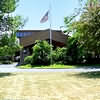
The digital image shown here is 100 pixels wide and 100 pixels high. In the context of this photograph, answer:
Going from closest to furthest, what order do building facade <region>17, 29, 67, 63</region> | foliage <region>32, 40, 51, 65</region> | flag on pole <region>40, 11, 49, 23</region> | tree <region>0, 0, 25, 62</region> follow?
tree <region>0, 0, 25, 62</region> < flag on pole <region>40, 11, 49, 23</region> < foliage <region>32, 40, 51, 65</region> < building facade <region>17, 29, 67, 63</region>

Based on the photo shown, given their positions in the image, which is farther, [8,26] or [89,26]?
[8,26]

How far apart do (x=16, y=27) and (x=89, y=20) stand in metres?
7.12

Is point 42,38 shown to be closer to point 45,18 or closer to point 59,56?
point 59,56

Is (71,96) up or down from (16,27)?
down

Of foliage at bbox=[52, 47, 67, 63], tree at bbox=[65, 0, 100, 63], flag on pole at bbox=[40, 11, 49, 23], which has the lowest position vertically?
foliage at bbox=[52, 47, 67, 63]

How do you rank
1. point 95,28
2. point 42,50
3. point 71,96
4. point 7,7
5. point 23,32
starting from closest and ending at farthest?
point 71,96, point 95,28, point 7,7, point 42,50, point 23,32

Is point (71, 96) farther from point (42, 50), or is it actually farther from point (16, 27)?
point (42, 50)

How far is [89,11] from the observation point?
55.2 ft

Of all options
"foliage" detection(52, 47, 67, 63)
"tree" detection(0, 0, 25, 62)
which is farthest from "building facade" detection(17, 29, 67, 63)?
"tree" detection(0, 0, 25, 62)

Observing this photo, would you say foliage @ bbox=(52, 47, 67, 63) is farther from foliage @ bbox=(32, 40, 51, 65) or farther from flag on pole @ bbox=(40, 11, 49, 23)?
flag on pole @ bbox=(40, 11, 49, 23)

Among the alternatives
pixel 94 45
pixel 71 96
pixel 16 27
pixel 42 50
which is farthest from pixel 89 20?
pixel 42 50

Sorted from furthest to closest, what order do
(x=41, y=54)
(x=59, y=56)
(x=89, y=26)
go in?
(x=59, y=56)
(x=41, y=54)
(x=89, y=26)

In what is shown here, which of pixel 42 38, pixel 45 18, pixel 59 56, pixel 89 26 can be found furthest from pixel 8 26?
pixel 42 38

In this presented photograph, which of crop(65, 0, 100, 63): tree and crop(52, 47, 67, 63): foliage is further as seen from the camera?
crop(52, 47, 67, 63): foliage
